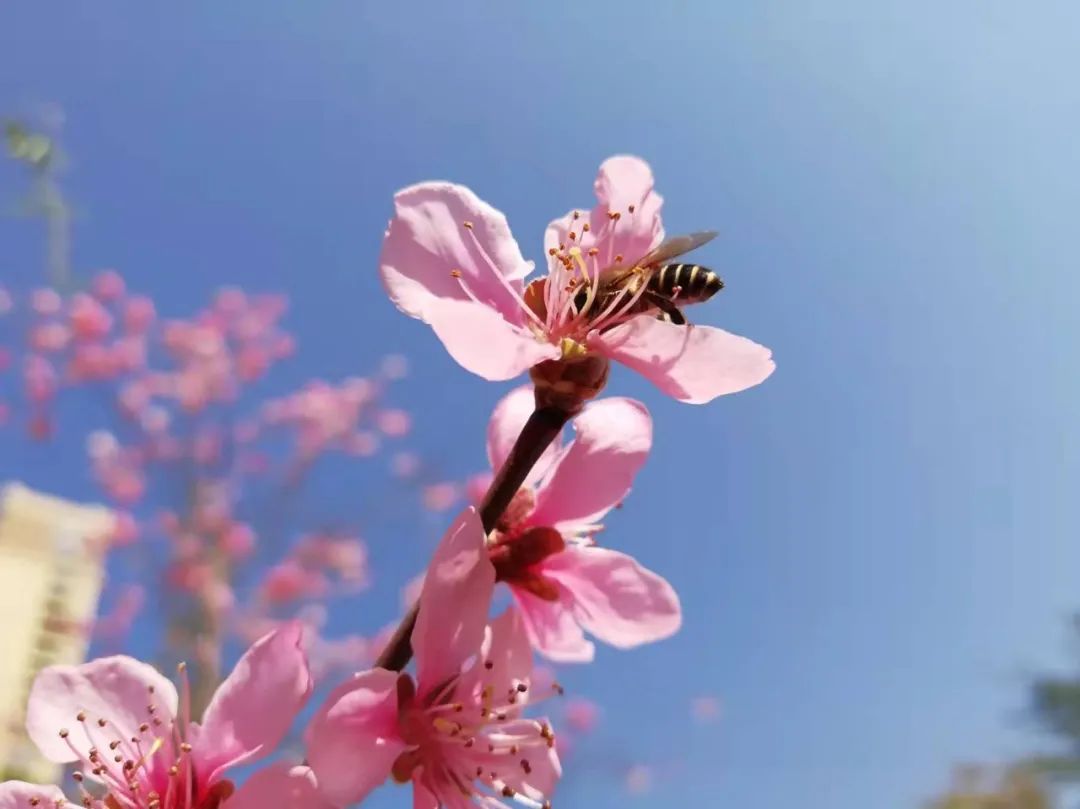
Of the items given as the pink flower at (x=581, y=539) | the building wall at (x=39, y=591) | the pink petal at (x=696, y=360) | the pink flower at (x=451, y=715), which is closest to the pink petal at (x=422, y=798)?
the pink flower at (x=451, y=715)

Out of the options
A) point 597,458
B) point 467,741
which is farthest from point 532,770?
point 597,458

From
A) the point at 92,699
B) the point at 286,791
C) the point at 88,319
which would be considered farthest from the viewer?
the point at 88,319

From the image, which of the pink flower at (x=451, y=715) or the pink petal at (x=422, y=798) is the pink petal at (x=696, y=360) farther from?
the pink petal at (x=422, y=798)

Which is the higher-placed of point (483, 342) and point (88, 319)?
point (88, 319)

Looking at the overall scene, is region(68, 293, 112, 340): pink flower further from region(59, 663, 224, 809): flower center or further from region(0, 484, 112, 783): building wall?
region(59, 663, 224, 809): flower center

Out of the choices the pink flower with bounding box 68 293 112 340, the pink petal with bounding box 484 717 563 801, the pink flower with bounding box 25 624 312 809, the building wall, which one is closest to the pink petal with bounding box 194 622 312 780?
the pink flower with bounding box 25 624 312 809

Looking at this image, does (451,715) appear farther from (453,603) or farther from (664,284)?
(664,284)

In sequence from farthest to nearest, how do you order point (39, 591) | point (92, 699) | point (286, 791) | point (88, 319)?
point (88, 319)
point (39, 591)
point (92, 699)
point (286, 791)

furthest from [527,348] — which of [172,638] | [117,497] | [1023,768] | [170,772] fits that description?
[1023,768]

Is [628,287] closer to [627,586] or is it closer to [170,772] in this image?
[627,586]
